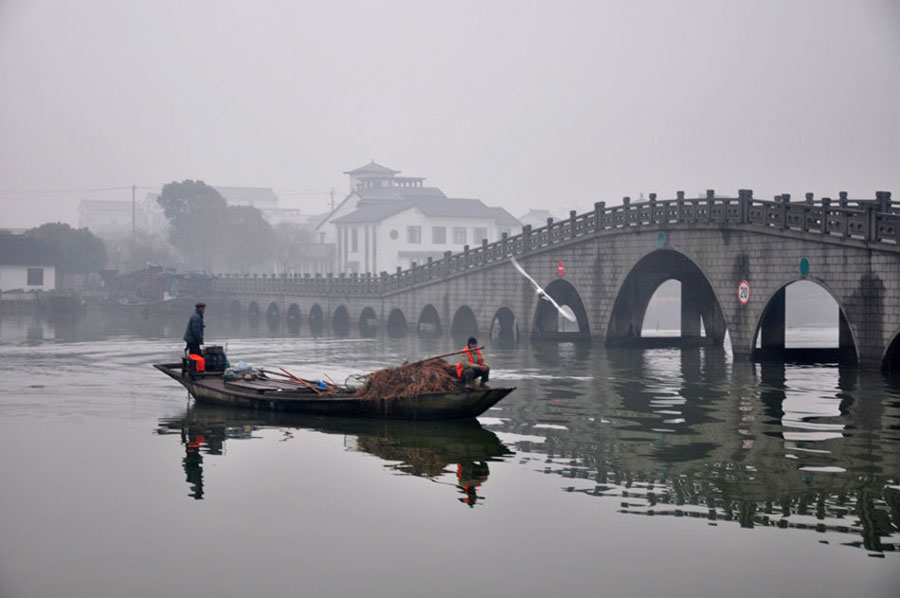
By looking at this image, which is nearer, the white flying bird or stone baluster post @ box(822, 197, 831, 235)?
the white flying bird

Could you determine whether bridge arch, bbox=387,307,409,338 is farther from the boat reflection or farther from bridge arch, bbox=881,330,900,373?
the boat reflection

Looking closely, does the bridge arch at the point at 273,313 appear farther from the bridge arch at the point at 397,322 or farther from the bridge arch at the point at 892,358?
the bridge arch at the point at 892,358

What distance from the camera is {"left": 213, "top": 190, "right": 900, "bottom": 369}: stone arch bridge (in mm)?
28750

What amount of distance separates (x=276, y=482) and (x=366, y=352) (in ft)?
83.5

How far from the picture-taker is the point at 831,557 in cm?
1311

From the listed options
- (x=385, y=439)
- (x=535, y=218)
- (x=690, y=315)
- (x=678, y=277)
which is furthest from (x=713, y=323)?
(x=535, y=218)

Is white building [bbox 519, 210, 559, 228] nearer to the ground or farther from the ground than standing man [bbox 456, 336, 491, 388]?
farther from the ground

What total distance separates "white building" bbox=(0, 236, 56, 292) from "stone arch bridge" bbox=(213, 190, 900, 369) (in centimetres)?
2963

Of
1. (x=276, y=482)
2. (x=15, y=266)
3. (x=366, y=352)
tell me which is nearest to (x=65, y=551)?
(x=276, y=482)

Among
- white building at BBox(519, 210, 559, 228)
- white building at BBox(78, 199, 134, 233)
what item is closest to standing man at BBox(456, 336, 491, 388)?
white building at BBox(519, 210, 559, 228)

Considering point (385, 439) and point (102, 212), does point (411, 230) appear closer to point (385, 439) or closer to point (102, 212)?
point (385, 439)

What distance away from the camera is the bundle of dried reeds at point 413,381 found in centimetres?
2181

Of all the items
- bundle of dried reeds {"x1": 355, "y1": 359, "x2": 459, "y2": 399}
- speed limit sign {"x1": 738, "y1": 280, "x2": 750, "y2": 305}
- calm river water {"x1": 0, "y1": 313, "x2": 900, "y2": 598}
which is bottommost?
calm river water {"x1": 0, "y1": 313, "x2": 900, "y2": 598}

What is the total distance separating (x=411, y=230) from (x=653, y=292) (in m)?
50.6
